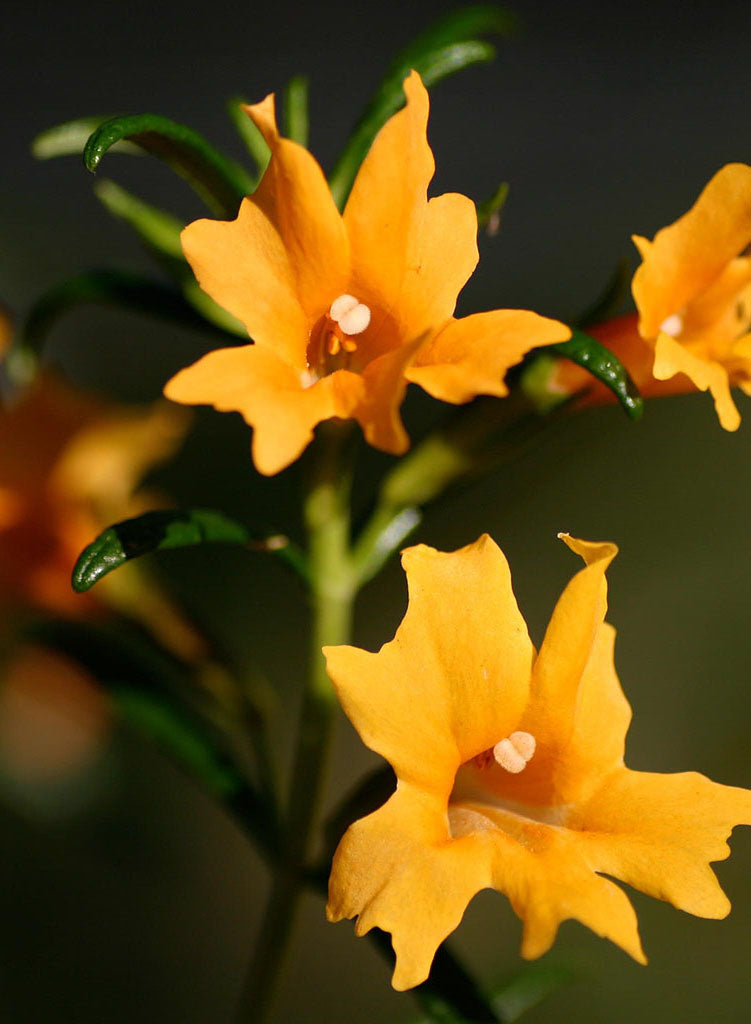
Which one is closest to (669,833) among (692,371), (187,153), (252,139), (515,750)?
(515,750)

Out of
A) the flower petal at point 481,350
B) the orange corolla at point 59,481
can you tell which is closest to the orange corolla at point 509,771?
the flower petal at point 481,350

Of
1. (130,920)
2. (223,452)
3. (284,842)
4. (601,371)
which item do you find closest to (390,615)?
(223,452)

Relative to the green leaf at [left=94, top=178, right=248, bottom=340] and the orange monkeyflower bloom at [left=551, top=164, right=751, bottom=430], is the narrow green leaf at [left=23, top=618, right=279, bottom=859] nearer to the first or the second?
the green leaf at [left=94, top=178, right=248, bottom=340]

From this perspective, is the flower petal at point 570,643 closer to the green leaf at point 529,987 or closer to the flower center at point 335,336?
the flower center at point 335,336

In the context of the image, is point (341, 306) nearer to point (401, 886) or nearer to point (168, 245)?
point (168, 245)

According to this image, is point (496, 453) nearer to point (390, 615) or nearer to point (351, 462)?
point (351, 462)
